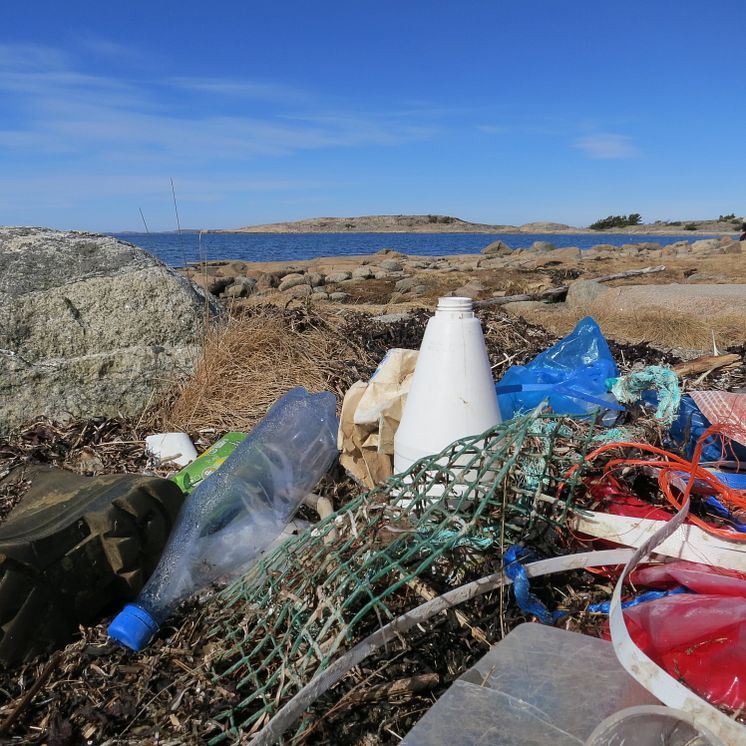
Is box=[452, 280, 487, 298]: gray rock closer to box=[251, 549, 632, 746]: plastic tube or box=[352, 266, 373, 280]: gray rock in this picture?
box=[352, 266, 373, 280]: gray rock

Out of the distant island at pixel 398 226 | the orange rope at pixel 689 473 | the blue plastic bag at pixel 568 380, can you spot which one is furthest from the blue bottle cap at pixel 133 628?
the distant island at pixel 398 226

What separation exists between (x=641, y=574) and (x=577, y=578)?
20cm

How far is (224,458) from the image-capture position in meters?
2.94

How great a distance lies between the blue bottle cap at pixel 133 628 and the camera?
1844 mm

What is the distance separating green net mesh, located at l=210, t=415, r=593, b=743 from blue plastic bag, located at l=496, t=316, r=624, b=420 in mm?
817

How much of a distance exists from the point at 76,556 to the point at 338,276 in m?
19.6

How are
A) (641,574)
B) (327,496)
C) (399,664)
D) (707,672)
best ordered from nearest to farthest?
(707,672) → (399,664) → (641,574) → (327,496)

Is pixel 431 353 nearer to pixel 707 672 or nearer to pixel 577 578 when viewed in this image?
pixel 577 578

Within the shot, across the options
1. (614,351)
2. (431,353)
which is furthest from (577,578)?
(614,351)

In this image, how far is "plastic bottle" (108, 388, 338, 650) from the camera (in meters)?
2.05

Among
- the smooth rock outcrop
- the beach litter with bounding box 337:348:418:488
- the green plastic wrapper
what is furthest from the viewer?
the smooth rock outcrop

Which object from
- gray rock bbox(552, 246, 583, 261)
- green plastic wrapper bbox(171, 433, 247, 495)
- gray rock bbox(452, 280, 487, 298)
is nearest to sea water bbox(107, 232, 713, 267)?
green plastic wrapper bbox(171, 433, 247, 495)

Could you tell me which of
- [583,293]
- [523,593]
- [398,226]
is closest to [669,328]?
[583,293]

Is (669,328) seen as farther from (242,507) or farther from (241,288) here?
(241,288)
